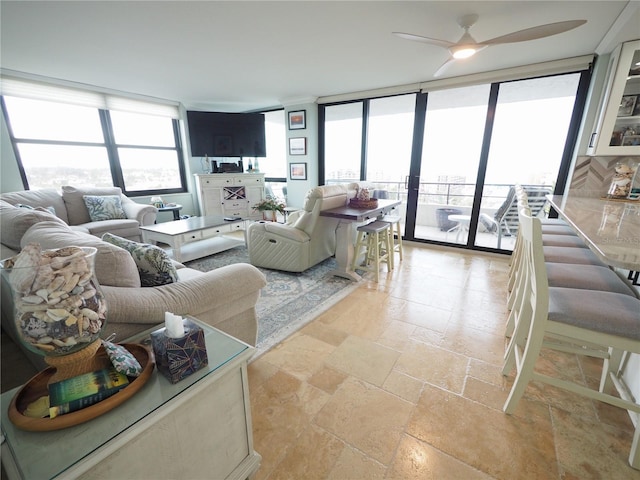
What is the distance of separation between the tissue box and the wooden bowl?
60mm

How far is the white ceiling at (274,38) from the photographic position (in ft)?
6.72

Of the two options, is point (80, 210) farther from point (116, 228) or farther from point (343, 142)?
point (343, 142)

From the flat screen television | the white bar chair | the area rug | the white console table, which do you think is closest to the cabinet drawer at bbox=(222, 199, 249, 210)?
the flat screen television

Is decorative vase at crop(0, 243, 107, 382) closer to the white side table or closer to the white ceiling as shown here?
the white ceiling

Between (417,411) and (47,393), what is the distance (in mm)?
1493

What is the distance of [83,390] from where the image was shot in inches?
28.7

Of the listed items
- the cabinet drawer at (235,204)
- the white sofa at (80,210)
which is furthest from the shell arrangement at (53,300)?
the cabinet drawer at (235,204)

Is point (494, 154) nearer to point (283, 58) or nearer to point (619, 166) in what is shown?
point (619, 166)

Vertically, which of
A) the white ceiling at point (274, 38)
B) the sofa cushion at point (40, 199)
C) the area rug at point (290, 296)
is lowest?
the area rug at point (290, 296)

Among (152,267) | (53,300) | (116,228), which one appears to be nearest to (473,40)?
(152,267)

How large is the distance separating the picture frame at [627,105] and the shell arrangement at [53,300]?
13.1 ft

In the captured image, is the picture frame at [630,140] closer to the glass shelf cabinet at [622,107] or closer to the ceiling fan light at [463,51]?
the glass shelf cabinet at [622,107]

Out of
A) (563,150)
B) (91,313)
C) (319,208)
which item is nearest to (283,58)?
(319,208)

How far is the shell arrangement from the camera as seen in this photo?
0.66m
